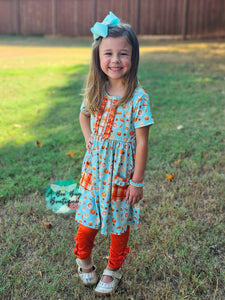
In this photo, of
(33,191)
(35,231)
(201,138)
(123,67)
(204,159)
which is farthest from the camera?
(201,138)

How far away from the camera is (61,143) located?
394 centimetres

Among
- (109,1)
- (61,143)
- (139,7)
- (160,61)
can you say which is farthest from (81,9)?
(61,143)

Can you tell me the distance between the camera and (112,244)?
2.04 meters

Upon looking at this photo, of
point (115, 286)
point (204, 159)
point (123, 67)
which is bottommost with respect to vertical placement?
point (115, 286)

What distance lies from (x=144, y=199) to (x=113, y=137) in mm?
1141

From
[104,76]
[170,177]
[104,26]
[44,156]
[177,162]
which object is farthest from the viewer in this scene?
[44,156]

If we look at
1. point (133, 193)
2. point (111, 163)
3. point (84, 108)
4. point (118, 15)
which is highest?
point (118, 15)

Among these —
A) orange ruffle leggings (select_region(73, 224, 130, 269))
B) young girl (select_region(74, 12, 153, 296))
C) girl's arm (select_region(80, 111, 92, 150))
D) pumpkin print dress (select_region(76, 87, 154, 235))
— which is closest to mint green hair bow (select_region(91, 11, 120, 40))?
young girl (select_region(74, 12, 153, 296))

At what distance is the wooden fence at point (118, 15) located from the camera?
14.2 m

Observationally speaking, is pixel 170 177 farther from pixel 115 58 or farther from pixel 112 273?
pixel 115 58

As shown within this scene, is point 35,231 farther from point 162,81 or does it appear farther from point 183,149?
point 162,81

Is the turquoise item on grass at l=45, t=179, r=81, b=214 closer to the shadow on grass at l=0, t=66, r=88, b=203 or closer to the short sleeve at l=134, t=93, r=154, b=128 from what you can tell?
the shadow on grass at l=0, t=66, r=88, b=203

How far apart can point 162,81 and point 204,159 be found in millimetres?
3168

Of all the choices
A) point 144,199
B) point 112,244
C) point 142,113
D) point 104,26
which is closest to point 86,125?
point 142,113
